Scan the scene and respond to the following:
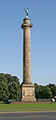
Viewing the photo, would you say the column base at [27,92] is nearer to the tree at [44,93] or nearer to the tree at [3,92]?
the tree at [3,92]

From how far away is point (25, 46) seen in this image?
5375 centimetres

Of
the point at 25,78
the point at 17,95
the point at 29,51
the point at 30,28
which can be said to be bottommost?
the point at 17,95

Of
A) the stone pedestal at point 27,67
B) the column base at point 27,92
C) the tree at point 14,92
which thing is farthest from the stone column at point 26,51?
the tree at point 14,92

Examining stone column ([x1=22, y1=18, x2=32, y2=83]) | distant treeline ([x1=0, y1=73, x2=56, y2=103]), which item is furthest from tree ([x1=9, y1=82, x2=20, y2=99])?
stone column ([x1=22, y1=18, x2=32, y2=83])

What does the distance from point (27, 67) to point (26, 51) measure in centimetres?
446

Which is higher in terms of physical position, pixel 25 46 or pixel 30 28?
pixel 30 28

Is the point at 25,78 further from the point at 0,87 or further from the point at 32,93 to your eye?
the point at 0,87

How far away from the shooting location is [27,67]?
5266 cm

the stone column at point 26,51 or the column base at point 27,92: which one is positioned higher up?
the stone column at point 26,51

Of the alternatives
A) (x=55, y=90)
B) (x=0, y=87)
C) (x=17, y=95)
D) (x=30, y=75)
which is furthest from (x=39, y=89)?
(x=30, y=75)

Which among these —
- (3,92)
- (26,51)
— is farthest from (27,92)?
(3,92)

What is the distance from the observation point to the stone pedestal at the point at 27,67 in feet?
165

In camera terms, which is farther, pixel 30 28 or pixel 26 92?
pixel 30 28

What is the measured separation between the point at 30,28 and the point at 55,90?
51.9 m
